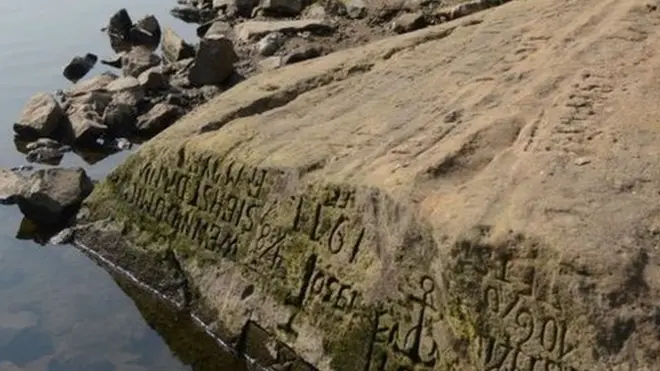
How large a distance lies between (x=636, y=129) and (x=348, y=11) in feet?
35.3

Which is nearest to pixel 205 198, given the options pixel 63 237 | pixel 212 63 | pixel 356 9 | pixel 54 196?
pixel 63 237

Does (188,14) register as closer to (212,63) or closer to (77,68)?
(77,68)

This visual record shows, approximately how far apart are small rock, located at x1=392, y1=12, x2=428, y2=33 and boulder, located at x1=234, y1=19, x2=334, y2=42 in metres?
1.38

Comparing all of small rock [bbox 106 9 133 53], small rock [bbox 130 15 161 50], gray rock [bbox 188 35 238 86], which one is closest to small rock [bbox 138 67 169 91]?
gray rock [bbox 188 35 238 86]

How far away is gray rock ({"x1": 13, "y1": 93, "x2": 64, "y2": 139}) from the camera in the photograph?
13336mm

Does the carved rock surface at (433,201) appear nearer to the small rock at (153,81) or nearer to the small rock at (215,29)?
the small rock at (153,81)

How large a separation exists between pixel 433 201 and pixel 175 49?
10.7 m

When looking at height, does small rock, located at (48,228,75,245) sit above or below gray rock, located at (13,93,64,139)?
below

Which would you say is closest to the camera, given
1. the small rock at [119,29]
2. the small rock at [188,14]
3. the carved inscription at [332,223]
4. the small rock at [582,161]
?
the small rock at [582,161]

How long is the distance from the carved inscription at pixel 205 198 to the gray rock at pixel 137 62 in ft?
22.5

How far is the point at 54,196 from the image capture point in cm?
1031

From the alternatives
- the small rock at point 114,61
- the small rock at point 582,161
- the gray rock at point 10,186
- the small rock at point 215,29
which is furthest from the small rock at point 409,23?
the small rock at point 582,161

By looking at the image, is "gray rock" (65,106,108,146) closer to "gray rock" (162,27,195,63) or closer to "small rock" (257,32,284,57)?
"gray rock" (162,27,195,63)

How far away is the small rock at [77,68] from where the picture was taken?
17000 mm
